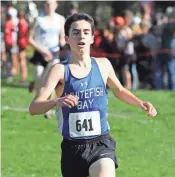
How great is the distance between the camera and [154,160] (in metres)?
9.26

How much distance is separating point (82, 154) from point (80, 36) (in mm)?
940

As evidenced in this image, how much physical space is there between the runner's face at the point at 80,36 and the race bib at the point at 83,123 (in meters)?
0.51

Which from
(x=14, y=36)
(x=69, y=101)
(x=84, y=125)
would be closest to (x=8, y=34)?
(x=14, y=36)

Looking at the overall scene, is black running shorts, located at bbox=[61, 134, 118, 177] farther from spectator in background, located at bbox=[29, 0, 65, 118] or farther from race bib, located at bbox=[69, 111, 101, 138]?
spectator in background, located at bbox=[29, 0, 65, 118]

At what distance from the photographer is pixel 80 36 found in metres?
5.73

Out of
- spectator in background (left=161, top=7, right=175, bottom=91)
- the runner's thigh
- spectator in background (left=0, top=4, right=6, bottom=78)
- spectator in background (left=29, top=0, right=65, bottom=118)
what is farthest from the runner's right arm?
spectator in background (left=0, top=4, right=6, bottom=78)

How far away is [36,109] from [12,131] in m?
5.93

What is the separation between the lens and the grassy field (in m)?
8.77

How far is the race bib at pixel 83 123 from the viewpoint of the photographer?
5.77 meters

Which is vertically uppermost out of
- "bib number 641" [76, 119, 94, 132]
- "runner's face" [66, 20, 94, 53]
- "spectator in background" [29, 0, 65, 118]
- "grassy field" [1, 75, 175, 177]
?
"spectator in background" [29, 0, 65, 118]

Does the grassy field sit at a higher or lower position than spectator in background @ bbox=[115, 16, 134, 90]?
lower

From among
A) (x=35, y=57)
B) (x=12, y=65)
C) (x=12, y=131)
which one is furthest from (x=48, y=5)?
(x=12, y=65)

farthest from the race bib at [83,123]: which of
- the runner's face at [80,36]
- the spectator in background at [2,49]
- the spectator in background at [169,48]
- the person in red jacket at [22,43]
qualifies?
the spectator in background at [2,49]

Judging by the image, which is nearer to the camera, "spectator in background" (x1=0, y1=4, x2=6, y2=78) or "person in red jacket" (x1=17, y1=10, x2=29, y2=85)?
"person in red jacket" (x1=17, y1=10, x2=29, y2=85)
